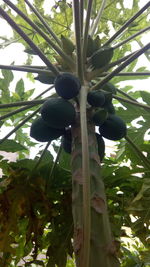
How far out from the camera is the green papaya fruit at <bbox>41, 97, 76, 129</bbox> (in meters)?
1.06

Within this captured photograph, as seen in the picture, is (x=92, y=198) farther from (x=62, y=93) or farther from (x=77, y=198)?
(x=62, y=93)

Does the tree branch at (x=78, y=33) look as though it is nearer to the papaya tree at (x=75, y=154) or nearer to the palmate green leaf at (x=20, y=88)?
the papaya tree at (x=75, y=154)

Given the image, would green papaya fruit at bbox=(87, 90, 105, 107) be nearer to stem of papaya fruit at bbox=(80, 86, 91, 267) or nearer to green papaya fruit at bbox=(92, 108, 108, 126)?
green papaya fruit at bbox=(92, 108, 108, 126)

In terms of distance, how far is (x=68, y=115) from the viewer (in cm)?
107

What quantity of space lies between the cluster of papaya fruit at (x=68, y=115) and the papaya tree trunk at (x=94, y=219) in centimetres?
10

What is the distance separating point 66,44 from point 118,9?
42.6 inches

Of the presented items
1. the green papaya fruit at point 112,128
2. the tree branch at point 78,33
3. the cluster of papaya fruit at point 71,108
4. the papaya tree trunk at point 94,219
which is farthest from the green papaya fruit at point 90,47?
the papaya tree trunk at point 94,219

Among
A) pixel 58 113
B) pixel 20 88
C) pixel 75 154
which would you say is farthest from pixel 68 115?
pixel 20 88

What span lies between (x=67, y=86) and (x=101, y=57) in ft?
0.79

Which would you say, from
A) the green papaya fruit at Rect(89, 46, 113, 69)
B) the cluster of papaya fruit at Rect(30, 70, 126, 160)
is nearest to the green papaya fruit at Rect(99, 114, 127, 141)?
the cluster of papaya fruit at Rect(30, 70, 126, 160)

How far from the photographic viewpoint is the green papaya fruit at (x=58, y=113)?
3.48ft

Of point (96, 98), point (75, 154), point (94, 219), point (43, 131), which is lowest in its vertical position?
point (94, 219)

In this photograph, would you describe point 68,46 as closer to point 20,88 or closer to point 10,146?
point 10,146

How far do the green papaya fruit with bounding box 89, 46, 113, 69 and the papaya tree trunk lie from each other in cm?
37
